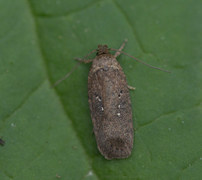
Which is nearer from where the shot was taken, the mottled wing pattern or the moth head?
the mottled wing pattern

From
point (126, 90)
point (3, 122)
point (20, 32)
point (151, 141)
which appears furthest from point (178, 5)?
point (3, 122)

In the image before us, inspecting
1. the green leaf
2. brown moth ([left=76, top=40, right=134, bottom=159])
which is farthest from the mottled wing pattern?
the green leaf

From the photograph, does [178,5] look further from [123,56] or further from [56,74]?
[56,74]

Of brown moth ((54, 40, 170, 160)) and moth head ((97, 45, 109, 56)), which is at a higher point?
moth head ((97, 45, 109, 56))

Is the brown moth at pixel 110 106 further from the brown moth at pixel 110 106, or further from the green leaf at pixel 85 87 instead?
the green leaf at pixel 85 87

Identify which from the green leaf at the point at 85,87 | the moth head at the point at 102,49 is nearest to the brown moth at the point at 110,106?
the moth head at the point at 102,49

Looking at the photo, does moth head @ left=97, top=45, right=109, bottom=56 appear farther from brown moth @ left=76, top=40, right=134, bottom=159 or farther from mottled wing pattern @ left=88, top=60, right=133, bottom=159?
mottled wing pattern @ left=88, top=60, right=133, bottom=159
